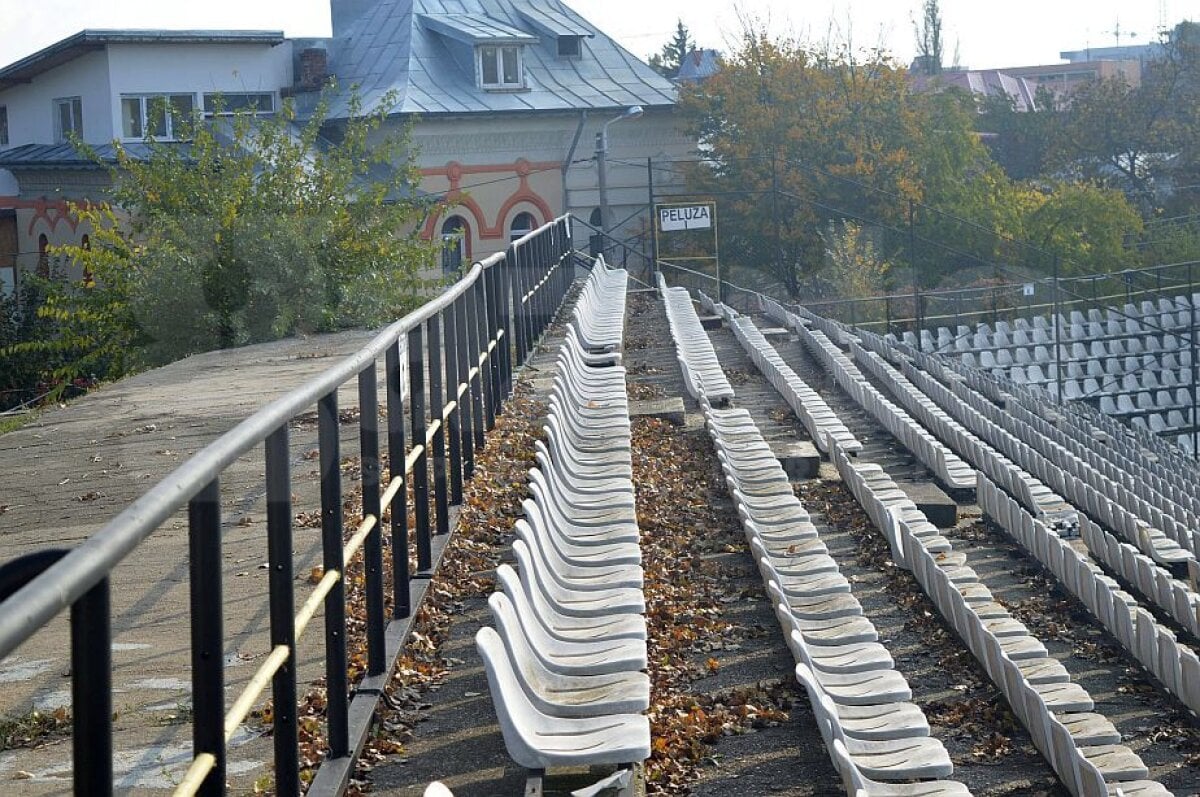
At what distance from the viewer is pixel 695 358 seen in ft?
53.3

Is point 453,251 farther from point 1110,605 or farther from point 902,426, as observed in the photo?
point 1110,605

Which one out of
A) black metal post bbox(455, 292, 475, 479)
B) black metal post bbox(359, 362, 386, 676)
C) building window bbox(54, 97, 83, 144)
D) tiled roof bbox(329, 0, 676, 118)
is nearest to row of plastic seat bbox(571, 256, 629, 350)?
black metal post bbox(455, 292, 475, 479)

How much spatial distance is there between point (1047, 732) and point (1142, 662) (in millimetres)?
3035

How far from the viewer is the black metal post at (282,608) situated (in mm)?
3295

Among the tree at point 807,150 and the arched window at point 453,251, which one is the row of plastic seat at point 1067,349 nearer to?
the tree at point 807,150

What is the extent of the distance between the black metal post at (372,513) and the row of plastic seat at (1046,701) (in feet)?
8.67

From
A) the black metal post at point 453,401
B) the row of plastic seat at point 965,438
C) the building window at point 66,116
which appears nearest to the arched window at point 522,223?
the building window at point 66,116

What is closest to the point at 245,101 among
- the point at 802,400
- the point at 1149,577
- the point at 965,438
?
the point at 965,438

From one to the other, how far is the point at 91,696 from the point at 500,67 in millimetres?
38584

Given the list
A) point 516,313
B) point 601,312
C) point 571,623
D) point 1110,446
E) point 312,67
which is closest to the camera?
point 571,623

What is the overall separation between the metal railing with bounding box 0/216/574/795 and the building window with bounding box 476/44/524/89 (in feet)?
106

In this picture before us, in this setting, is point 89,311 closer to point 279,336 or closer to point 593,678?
point 279,336

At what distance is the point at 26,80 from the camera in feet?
131

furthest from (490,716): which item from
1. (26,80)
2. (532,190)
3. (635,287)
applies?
(26,80)
